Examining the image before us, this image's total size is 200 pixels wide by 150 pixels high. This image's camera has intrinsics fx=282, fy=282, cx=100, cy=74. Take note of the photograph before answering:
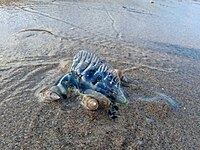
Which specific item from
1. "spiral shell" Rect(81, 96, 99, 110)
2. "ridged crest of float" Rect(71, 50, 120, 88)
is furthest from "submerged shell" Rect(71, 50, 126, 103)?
"spiral shell" Rect(81, 96, 99, 110)

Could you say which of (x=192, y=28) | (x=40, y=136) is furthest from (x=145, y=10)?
(x=40, y=136)

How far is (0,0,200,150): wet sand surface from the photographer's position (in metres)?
1.90

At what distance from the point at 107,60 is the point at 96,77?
1.01 meters

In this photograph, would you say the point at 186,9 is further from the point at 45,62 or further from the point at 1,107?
the point at 1,107

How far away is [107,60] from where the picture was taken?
127 inches

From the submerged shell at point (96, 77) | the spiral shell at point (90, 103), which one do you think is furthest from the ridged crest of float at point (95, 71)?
the spiral shell at point (90, 103)

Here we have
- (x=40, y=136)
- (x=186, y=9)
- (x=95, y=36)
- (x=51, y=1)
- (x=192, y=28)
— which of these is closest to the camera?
(x=40, y=136)

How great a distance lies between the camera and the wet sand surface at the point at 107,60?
190cm

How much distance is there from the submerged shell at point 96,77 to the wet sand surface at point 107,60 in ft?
0.44

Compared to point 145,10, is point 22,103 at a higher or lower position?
higher

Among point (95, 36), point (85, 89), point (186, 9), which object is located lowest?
point (186, 9)

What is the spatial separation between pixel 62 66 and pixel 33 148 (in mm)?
1251

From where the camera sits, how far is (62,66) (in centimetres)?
284

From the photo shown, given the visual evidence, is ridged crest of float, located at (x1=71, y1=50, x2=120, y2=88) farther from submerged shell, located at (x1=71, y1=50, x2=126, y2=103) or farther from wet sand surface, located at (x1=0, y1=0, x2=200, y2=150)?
wet sand surface, located at (x1=0, y1=0, x2=200, y2=150)
